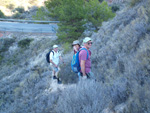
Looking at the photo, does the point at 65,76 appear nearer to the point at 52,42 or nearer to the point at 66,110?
the point at 66,110

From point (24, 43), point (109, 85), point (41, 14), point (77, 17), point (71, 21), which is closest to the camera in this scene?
point (109, 85)

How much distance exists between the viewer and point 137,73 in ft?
10.0

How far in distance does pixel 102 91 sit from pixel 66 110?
91 cm

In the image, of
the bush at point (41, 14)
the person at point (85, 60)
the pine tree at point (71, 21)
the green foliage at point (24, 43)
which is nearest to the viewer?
the person at point (85, 60)

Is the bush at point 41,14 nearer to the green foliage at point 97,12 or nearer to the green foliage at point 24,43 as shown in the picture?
the green foliage at point 24,43

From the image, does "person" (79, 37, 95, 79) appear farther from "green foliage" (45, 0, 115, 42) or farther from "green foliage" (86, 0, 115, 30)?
"green foliage" (86, 0, 115, 30)

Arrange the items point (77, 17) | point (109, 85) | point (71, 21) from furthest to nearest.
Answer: point (71, 21) < point (77, 17) < point (109, 85)

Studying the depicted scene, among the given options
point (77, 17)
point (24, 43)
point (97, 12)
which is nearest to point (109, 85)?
point (77, 17)

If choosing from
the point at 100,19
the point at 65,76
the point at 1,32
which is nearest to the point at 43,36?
the point at 1,32

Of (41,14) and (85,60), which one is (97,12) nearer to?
(41,14)

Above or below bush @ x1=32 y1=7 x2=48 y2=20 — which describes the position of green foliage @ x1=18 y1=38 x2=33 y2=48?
below

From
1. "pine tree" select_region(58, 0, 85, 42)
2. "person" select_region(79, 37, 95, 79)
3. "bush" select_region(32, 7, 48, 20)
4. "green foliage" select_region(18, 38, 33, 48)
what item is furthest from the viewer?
"bush" select_region(32, 7, 48, 20)

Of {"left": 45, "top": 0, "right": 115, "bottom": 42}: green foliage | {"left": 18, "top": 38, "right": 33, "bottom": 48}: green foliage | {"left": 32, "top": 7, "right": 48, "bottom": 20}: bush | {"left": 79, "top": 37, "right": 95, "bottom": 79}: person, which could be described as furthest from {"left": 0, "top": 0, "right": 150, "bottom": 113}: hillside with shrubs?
{"left": 32, "top": 7, "right": 48, "bottom": 20}: bush

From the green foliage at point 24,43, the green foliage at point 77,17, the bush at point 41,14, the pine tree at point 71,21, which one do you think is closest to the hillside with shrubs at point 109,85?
the green foliage at point 77,17
